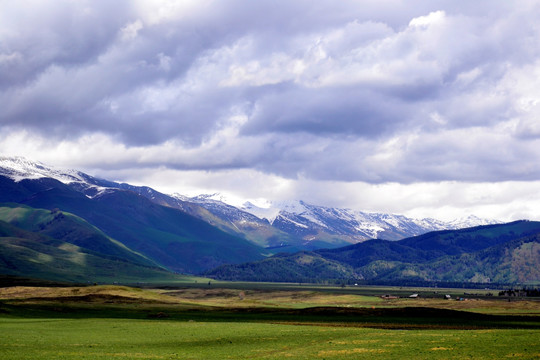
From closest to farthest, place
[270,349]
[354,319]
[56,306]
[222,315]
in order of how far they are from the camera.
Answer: [270,349]
[354,319]
[222,315]
[56,306]

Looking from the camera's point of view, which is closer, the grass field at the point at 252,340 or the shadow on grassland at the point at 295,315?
the grass field at the point at 252,340

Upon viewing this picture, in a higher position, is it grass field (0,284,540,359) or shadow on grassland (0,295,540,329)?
grass field (0,284,540,359)

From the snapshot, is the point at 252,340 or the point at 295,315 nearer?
the point at 252,340

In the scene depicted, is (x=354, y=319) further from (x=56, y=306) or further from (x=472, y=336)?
(x=56, y=306)

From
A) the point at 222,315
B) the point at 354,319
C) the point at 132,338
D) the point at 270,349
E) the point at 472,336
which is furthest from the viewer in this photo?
the point at 222,315

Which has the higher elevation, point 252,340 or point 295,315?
point 252,340

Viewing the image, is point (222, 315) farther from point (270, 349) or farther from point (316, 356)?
point (316, 356)

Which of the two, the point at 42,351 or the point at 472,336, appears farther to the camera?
the point at 472,336

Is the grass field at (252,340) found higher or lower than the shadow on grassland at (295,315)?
higher

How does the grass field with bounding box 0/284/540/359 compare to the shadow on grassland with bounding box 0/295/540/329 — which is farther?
the shadow on grassland with bounding box 0/295/540/329

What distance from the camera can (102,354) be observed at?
8050cm

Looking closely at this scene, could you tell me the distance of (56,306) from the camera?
189 m

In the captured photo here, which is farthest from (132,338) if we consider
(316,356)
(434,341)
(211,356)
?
(434,341)

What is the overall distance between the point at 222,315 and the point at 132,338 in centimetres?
6881
